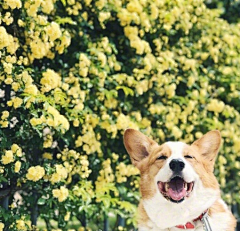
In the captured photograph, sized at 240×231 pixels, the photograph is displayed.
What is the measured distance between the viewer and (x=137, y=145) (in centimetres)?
409

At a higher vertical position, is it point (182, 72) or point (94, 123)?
point (182, 72)

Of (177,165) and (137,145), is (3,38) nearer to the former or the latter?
(137,145)

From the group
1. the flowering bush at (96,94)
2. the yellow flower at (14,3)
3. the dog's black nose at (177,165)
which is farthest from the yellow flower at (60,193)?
the yellow flower at (14,3)

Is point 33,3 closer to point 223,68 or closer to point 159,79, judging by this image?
point 159,79

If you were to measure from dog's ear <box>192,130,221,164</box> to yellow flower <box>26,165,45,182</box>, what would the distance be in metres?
1.07

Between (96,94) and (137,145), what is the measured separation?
3.81ft

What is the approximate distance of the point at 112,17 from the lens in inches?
212

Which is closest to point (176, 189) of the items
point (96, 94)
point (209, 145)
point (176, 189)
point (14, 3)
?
point (176, 189)

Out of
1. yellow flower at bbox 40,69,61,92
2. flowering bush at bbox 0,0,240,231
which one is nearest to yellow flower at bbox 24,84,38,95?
flowering bush at bbox 0,0,240,231

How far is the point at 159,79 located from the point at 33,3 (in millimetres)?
1740

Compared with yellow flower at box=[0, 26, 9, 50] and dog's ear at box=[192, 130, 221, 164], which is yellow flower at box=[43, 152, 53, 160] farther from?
dog's ear at box=[192, 130, 221, 164]

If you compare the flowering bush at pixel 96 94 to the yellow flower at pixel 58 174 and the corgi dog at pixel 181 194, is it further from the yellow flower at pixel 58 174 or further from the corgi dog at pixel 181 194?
the corgi dog at pixel 181 194

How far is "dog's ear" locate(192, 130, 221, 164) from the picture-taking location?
153 inches

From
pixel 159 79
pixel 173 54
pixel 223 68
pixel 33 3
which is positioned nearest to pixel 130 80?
pixel 159 79
